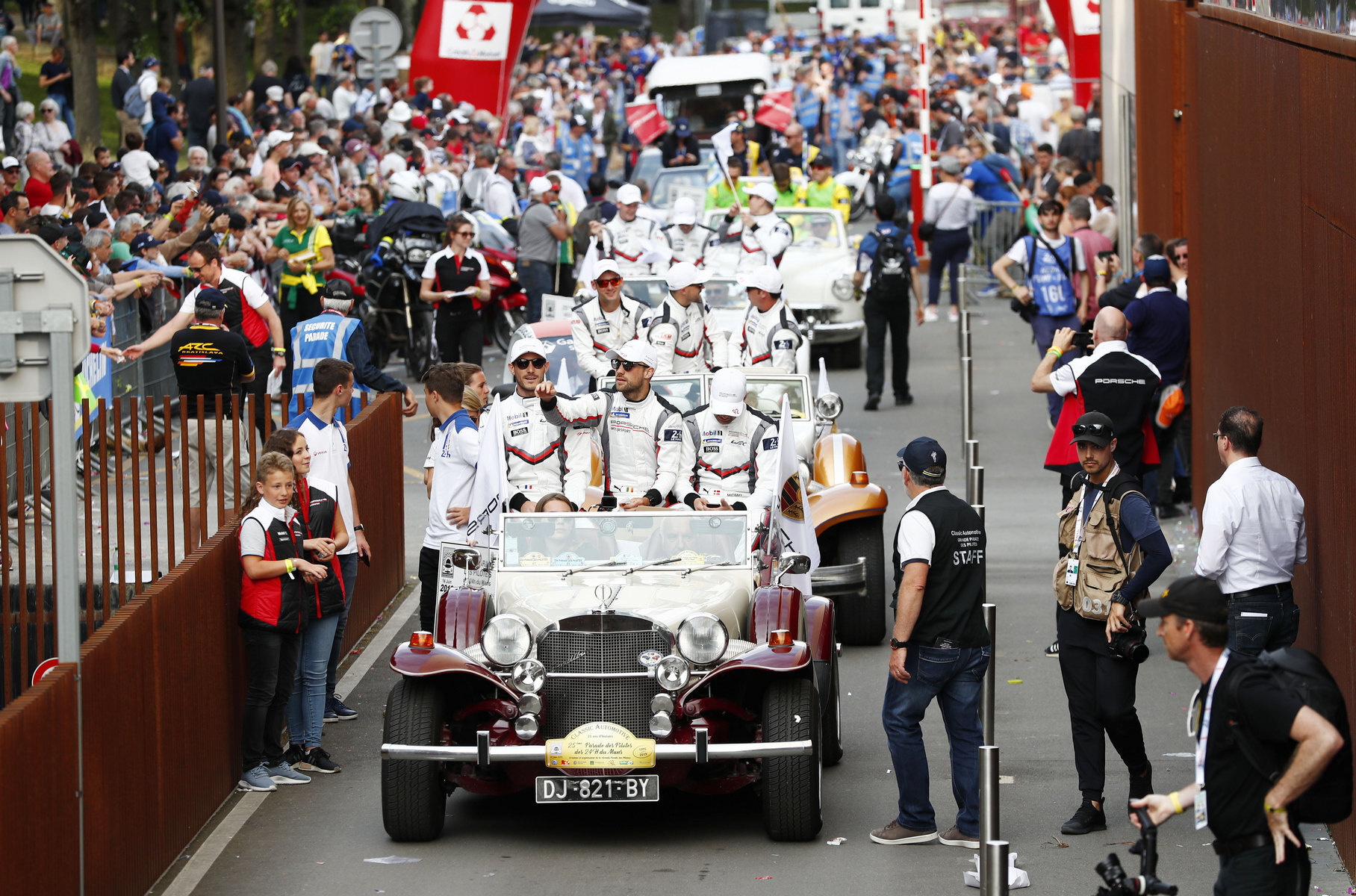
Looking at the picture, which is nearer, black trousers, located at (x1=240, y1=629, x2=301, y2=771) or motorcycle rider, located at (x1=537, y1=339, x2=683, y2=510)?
black trousers, located at (x1=240, y1=629, x2=301, y2=771)

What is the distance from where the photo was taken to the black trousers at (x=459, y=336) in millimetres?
19547

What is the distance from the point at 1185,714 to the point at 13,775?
6.90m

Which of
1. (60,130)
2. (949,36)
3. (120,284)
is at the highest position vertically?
(949,36)

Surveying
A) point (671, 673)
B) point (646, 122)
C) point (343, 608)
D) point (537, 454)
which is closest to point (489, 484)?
point (537, 454)

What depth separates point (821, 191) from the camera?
81.1ft

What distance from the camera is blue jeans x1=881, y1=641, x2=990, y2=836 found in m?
8.62

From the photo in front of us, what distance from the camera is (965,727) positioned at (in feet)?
28.7

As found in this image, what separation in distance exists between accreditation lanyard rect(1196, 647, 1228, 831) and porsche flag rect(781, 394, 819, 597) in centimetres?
496

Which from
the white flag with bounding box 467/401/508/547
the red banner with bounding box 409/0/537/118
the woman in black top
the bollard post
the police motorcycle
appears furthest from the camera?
the red banner with bounding box 409/0/537/118

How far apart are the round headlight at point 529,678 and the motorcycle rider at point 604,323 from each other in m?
6.23

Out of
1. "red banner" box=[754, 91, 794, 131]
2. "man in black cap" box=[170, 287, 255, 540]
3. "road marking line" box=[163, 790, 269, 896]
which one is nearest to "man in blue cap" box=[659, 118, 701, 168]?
"red banner" box=[754, 91, 794, 131]

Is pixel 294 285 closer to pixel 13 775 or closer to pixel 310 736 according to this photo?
pixel 310 736

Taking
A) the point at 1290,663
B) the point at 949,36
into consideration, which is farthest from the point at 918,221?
the point at 949,36

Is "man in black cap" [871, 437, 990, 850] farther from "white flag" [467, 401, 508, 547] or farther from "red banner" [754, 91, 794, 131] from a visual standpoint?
"red banner" [754, 91, 794, 131]
